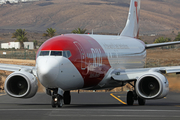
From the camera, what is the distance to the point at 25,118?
15.5 meters

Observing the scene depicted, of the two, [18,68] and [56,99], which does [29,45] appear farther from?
[56,99]

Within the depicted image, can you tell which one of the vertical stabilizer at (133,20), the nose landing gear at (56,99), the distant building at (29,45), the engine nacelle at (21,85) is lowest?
the nose landing gear at (56,99)

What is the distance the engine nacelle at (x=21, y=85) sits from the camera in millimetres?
21312

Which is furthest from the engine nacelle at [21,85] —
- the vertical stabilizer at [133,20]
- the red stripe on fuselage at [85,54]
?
the vertical stabilizer at [133,20]

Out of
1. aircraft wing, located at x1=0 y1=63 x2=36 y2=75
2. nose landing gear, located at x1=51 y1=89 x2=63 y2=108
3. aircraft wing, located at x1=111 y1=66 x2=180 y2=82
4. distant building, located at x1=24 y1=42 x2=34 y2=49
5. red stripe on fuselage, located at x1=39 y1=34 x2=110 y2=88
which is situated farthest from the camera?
distant building, located at x1=24 y1=42 x2=34 y2=49

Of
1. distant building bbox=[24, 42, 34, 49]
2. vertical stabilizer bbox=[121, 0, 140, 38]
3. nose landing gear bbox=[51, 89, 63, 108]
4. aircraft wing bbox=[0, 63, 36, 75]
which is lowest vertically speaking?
nose landing gear bbox=[51, 89, 63, 108]

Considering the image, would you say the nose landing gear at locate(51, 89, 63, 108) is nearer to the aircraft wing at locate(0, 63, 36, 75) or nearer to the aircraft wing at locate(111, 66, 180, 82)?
the aircraft wing at locate(0, 63, 36, 75)

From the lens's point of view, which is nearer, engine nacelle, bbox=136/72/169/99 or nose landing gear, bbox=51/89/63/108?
nose landing gear, bbox=51/89/63/108

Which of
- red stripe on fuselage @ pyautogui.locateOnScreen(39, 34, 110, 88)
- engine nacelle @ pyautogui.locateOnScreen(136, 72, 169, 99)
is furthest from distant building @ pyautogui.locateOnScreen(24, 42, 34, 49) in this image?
engine nacelle @ pyautogui.locateOnScreen(136, 72, 169, 99)

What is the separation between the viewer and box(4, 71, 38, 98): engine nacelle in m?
21.3

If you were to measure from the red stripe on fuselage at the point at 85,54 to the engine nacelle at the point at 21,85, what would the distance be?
2.04m

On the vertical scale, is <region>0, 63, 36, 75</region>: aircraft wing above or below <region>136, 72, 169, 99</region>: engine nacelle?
above

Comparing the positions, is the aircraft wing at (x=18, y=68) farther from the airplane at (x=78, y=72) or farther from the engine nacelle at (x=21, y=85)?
the engine nacelle at (x=21, y=85)

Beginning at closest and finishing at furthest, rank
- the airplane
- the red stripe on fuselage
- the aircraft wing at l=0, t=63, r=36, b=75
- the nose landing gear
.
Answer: the airplane, the nose landing gear, the red stripe on fuselage, the aircraft wing at l=0, t=63, r=36, b=75
